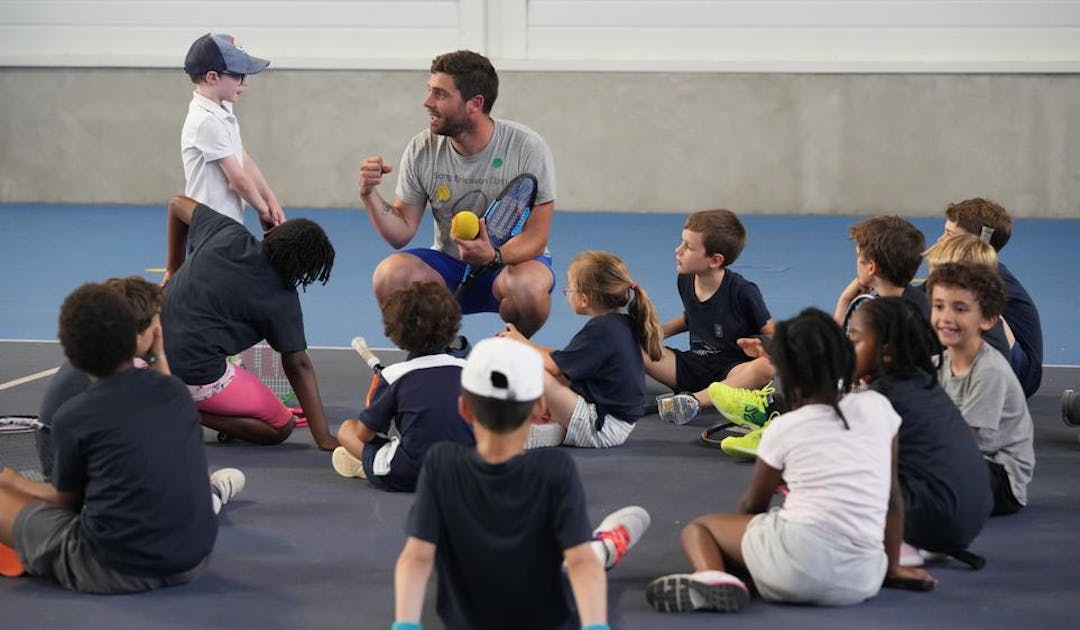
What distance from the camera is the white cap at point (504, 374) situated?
9.95 ft

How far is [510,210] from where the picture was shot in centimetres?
624

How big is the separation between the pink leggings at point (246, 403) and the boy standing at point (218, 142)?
33.0 inches

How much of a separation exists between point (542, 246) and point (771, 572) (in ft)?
9.57

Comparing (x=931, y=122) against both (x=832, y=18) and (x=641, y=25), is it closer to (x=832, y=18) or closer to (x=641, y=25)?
(x=832, y=18)

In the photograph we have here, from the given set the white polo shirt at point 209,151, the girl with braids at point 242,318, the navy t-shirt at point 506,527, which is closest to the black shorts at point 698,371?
the girl with braids at point 242,318

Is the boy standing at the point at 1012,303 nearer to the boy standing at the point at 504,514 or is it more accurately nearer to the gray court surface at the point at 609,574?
the gray court surface at the point at 609,574

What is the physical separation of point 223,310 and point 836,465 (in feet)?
8.58

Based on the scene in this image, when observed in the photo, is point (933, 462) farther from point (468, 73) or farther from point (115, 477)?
point (468, 73)

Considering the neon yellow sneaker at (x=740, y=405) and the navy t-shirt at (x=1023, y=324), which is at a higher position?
the navy t-shirt at (x=1023, y=324)

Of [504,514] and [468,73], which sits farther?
[468,73]

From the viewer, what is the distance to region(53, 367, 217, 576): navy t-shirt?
361 cm

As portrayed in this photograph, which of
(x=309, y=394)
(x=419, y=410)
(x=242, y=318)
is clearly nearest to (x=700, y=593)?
(x=419, y=410)

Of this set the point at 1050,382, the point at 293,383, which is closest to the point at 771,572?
the point at 293,383

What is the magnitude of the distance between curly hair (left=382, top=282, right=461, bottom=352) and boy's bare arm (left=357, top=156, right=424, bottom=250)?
1393 mm
